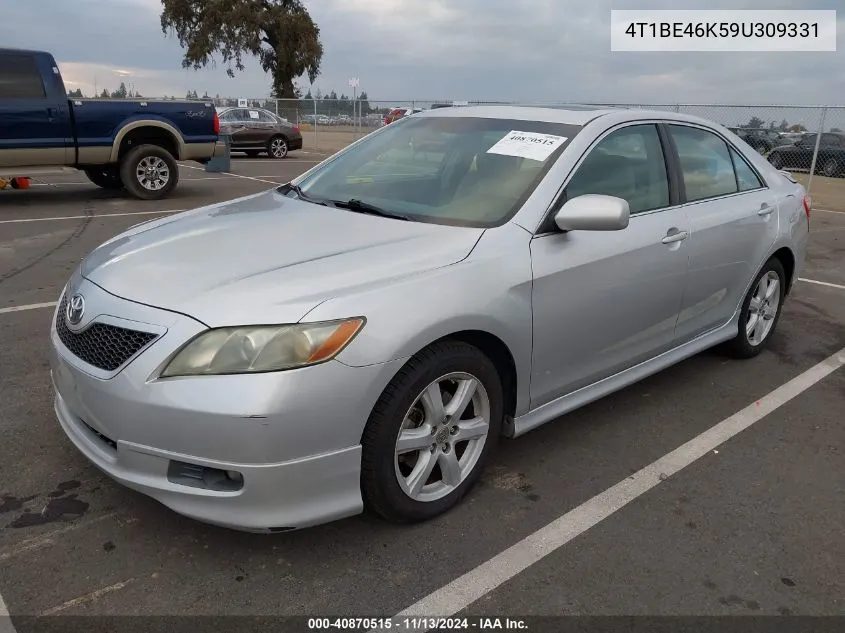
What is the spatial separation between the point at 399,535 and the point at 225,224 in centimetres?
159

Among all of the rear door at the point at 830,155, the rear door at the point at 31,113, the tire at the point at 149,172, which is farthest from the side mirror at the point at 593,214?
the rear door at the point at 830,155

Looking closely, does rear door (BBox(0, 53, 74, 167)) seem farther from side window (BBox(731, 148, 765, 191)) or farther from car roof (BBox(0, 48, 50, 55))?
side window (BBox(731, 148, 765, 191))

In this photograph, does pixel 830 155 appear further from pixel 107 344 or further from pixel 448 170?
pixel 107 344

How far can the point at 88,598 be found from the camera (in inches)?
91.0

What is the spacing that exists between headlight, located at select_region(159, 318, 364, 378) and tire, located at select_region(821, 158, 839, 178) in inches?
768

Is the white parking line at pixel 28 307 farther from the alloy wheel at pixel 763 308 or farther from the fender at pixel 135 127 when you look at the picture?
the fender at pixel 135 127

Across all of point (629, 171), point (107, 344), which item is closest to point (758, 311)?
point (629, 171)

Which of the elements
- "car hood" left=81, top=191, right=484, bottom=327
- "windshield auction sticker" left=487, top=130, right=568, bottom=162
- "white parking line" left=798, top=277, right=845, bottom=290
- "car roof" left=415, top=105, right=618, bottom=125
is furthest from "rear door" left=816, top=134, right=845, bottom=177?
"car hood" left=81, top=191, right=484, bottom=327

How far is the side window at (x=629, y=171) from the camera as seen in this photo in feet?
11.0

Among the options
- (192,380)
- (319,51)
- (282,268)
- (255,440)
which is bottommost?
(255,440)

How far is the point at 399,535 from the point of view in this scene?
8.93 ft

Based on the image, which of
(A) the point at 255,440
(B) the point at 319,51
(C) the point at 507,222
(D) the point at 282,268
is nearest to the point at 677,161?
(C) the point at 507,222

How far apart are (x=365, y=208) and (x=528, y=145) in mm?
842

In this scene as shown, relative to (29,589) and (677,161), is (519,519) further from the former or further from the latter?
(677,161)
